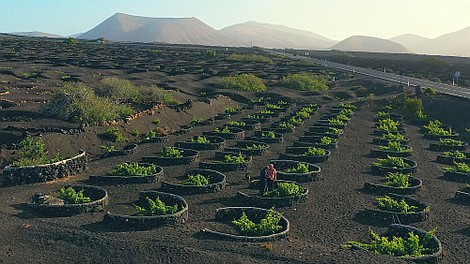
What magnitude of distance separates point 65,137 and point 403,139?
23.9 m

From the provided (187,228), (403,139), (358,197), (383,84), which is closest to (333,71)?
(383,84)

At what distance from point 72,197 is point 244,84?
49.7 m

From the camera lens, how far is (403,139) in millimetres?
38781

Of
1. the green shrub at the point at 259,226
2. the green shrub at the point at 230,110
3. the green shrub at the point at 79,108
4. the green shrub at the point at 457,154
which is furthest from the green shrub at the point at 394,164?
the green shrub at the point at 230,110

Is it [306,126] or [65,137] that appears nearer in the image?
[65,137]

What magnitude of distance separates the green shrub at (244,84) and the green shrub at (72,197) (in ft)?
156

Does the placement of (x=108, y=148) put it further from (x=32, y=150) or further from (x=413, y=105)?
(x=413, y=105)

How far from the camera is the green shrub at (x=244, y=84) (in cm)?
6875

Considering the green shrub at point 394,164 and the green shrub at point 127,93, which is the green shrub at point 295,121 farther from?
the green shrub at point 394,164

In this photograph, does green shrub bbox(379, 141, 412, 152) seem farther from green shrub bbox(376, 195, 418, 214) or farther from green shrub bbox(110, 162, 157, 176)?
green shrub bbox(110, 162, 157, 176)

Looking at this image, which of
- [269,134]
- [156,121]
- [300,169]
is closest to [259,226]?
[300,169]

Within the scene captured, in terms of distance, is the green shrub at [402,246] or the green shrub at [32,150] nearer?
the green shrub at [402,246]

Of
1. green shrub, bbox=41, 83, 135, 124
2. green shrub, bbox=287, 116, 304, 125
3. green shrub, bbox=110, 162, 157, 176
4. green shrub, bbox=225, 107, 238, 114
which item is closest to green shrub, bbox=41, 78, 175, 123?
green shrub, bbox=41, 83, 135, 124

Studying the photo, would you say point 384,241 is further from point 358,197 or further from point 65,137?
point 65,137
